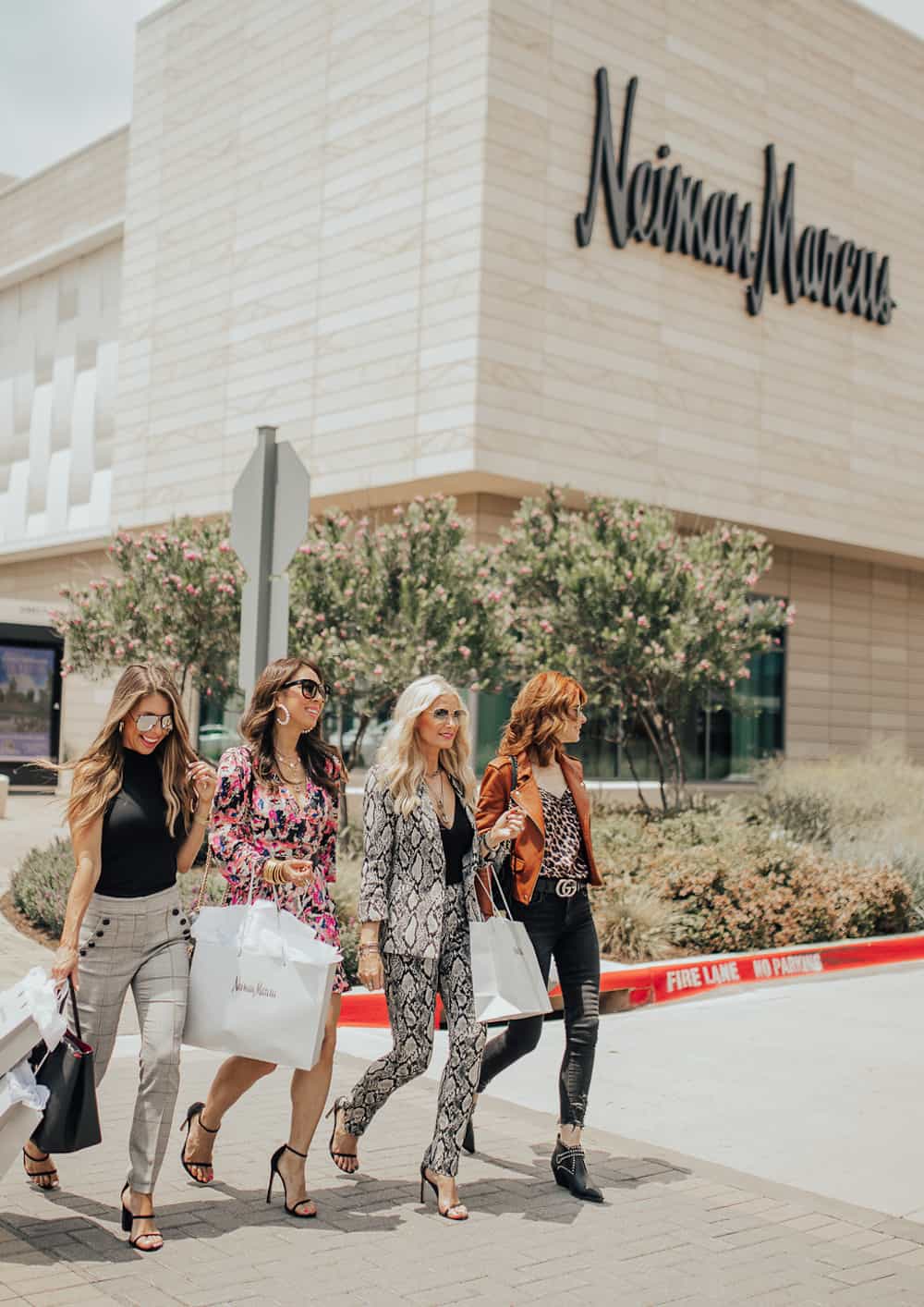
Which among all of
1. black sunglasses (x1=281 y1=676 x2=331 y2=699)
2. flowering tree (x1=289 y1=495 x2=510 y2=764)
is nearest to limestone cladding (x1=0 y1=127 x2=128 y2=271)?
flowering tree (x1=289 y1=495 x2=510 y2=764)

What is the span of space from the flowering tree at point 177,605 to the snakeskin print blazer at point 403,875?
30.2 ft

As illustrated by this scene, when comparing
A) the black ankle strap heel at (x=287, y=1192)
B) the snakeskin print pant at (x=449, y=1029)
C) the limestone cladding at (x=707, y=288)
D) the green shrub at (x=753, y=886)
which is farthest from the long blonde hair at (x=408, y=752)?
the limestone cladding at (x=707, y=288)

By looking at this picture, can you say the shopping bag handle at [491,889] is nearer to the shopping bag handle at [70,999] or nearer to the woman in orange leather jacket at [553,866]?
the woman in orange leather jacket at [553,866]

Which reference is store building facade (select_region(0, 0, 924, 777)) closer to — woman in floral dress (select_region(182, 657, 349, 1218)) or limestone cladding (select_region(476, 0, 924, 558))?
limestone cladding (select_region(476, 0, 924, 558))

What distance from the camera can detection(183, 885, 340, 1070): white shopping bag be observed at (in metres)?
4.62

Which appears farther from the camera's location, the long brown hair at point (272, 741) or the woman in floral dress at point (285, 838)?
the long brown hair at point (272, 741)

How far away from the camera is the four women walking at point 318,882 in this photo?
15.5ft

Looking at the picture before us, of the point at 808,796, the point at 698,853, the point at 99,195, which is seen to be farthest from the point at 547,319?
the point at 99,195

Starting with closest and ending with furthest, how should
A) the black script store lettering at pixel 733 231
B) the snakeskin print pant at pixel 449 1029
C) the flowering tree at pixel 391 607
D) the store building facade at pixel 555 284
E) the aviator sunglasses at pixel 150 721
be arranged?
1. the aviator sunglasses at pixel 150 721
2. the snakeskin print pant at pixel 449 1029
3. the flowering tree at pixel 391 607
4. the store building facade at pixel 555 284
5. the black script store lettering at pixel 733 231

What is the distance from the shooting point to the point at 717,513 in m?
23.8

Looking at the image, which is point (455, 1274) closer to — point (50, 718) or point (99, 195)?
point (50, 718)

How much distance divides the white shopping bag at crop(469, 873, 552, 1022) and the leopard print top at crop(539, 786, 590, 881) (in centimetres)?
37

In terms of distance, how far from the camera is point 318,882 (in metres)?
4.99

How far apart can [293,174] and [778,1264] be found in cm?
2274
